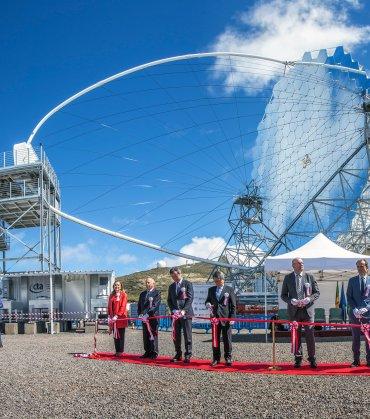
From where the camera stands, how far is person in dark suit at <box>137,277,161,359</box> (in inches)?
564

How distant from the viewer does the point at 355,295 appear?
12.3m

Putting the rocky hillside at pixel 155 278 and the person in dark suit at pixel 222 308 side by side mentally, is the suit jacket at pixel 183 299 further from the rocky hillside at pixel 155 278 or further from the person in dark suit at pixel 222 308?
the rocky hillside at pixel 155 278

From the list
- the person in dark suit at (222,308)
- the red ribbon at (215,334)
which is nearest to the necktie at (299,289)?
the person in dark suit at (222,308)

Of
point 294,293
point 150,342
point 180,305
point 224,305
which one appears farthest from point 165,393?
point 150,342

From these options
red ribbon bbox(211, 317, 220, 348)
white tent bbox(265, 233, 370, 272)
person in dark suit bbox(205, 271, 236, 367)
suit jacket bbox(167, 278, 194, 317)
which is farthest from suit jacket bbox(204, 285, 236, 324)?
white tent bbox(265, 233, 370, 272)

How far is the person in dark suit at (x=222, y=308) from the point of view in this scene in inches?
494

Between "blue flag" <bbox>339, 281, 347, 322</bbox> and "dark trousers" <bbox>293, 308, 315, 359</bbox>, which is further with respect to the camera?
"blue flag" <bbox>339, 281, 347, 322</bbox>

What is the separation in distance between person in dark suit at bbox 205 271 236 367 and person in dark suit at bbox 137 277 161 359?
76.4 inches

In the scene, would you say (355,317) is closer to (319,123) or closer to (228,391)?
(228,391)

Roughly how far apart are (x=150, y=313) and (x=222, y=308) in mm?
2421

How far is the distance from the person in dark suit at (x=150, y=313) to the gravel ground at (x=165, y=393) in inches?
53.2

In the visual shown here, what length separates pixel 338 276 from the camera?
79.8 ft

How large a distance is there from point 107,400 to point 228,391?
175cm

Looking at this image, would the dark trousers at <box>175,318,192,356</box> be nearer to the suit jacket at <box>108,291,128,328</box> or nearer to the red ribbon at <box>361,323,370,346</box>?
the suit jacket at <box>108,291,128,328</box>
